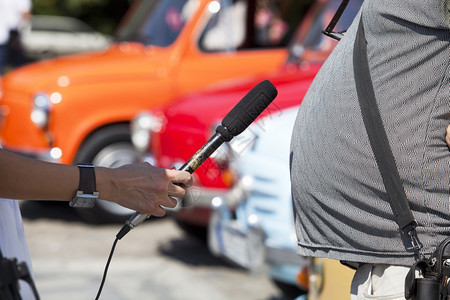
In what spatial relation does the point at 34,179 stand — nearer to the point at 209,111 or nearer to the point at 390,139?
the point at 390,139

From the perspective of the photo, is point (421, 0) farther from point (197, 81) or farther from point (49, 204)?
point (49, 204)

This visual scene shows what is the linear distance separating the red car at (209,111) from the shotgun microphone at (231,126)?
237 centimetres

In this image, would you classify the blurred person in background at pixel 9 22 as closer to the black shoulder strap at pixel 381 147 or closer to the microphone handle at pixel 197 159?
the microphone handle at pixel 197 159

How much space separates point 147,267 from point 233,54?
2.28 metres

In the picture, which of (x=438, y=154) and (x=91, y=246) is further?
(x=91, y=246)

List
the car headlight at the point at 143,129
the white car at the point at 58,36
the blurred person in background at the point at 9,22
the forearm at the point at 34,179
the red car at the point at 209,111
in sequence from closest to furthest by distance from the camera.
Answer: the forearm at the point at 34,179 < the red car at the point at 209,111 < the car headlight at the point at 143,129 < the blurred person in background at the point at 9,22 < the white car at the point at 58,36

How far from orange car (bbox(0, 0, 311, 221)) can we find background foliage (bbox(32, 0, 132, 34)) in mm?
16169

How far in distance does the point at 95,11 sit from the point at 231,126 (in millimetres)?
22686

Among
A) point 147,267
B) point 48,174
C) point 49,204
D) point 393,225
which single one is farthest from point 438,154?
point 49,204

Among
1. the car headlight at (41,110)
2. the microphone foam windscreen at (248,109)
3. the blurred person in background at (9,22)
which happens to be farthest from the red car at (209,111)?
the blurred person in background at (9,22)

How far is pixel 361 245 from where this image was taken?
1727mm

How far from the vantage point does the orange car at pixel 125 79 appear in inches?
249

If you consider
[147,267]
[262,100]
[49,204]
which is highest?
[49,204]

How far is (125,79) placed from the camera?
253 inches
